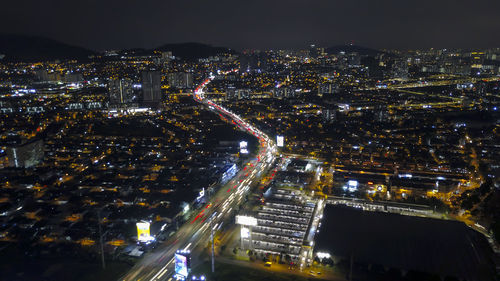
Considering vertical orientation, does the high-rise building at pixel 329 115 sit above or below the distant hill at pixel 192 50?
below

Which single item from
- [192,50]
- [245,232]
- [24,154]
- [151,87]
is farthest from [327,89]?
[192,50]

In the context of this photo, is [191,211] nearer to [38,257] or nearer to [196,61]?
[38,257]

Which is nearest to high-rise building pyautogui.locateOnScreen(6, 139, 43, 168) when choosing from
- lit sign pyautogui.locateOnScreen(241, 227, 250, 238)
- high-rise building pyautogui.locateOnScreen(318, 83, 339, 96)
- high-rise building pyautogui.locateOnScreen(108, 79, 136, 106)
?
lit sign pyautogui.locateOnScreen(241, 227, 250, 238)

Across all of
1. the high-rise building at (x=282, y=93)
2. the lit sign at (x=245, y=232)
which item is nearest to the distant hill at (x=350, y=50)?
the high-rise building at (x=282, y=93)

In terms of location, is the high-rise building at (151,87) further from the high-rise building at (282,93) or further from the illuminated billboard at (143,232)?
the illuminated billboard at (143,232)

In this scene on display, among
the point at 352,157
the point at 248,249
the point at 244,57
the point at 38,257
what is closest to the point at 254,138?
the point at 352,157

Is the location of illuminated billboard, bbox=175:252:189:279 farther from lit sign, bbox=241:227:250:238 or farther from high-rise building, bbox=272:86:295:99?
high-rise building, bbox=272:86:295:99
